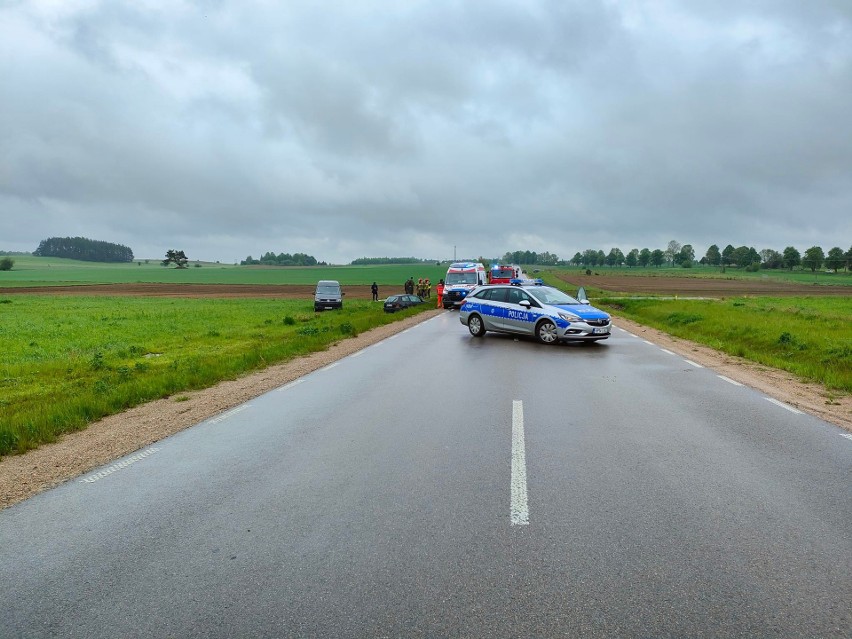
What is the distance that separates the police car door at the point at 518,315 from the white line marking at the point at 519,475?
8762 mm

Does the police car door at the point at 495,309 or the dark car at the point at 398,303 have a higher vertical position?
the police car door at the point at 495,309

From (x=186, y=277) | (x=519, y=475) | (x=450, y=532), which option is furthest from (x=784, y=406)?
(x=186, y=277)

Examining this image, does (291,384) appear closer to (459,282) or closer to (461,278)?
(459,282)

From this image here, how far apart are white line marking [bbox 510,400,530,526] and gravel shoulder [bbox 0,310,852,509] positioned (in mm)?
4187

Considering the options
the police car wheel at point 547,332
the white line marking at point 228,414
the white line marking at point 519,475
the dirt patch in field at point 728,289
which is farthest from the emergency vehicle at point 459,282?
the dirt patch in field at point 728,289

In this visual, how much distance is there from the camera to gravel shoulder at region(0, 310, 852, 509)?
5.50m

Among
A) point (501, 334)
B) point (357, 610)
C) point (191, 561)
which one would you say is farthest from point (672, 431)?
point (501, 334)

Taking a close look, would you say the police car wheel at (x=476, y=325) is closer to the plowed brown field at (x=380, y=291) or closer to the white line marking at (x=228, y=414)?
the white line marking at (x=228, y=414)

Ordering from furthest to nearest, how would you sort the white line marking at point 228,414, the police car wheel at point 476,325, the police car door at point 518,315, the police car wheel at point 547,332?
the police car wheel at point 476,325 < the police car door at point 518,315 < the police car wheel at point 547,332 < the white line marking at point 228,414

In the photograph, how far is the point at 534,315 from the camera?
15672mm

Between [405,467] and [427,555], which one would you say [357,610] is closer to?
[427,555]

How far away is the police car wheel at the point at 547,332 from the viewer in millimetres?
15250

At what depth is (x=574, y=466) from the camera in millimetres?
5250

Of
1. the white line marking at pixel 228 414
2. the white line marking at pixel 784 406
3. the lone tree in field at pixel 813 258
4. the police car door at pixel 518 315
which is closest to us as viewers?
the white line marking at pixel 228 414
